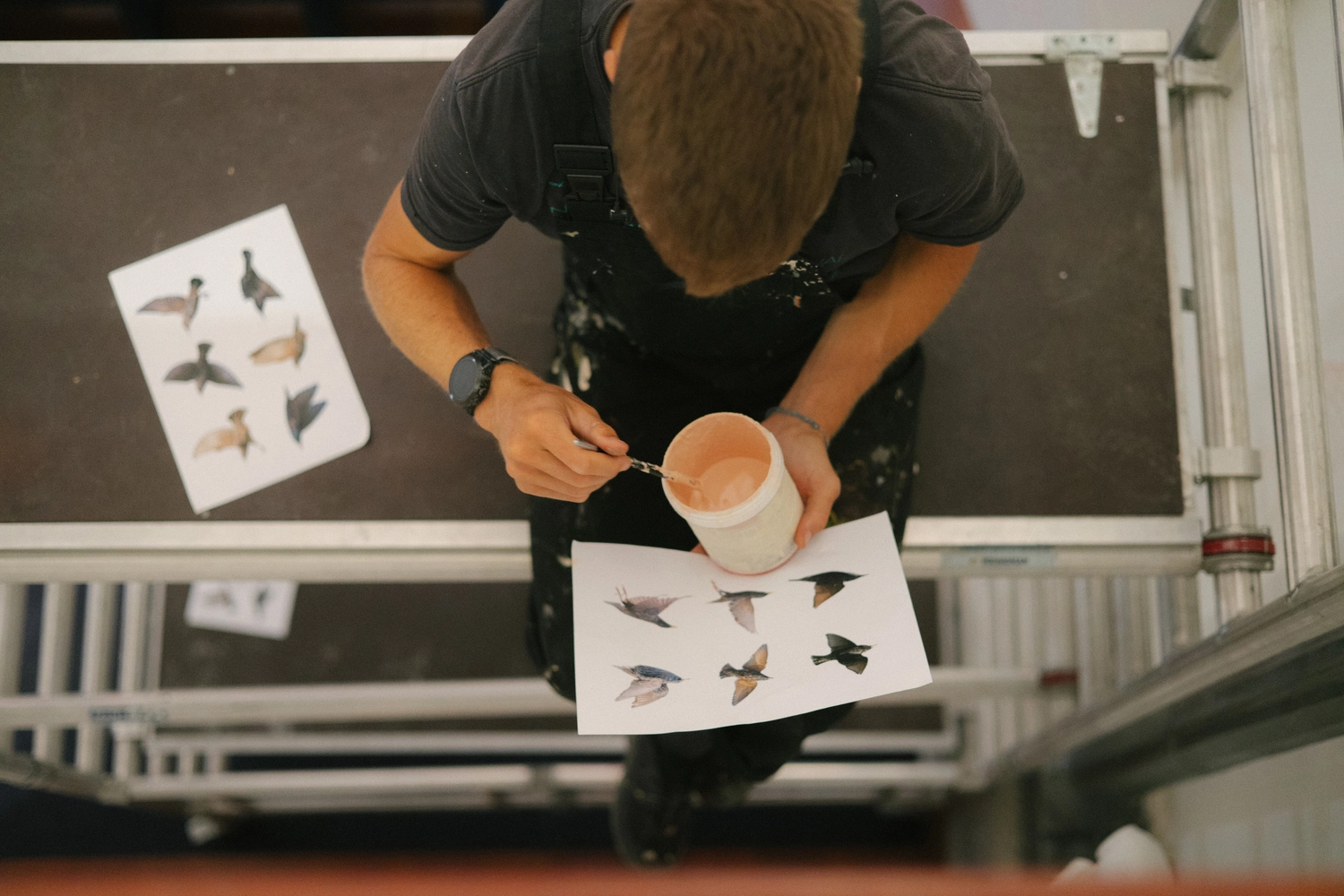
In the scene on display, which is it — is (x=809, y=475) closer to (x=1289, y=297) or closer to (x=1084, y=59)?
(x=1289, y=297)

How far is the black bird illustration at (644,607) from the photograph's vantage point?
1062 millimetres

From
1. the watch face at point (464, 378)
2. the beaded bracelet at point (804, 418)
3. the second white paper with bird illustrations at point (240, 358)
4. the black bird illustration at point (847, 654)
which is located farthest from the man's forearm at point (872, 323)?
the second white paper with bird illustrations at point (240, 358)

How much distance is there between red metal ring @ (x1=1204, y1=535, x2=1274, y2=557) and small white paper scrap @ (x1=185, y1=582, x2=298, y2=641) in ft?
6.11

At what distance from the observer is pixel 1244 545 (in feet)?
4.02

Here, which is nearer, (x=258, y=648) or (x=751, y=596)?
(x=751, y=596)

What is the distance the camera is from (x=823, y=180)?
69cm

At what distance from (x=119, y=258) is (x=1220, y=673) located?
4.95ft

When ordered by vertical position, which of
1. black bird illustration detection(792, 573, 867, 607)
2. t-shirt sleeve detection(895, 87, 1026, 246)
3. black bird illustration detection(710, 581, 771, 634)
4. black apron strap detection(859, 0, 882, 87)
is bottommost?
black bird illustration detection(710, 581, 771, 634)

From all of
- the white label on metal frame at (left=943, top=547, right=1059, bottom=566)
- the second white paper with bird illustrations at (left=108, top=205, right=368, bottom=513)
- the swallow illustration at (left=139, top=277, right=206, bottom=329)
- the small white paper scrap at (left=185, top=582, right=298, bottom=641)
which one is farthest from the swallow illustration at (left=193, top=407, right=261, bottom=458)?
the small white paper scrap at (left=185, top=582, right=298, bottom=641)

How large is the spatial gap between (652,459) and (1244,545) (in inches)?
29.4

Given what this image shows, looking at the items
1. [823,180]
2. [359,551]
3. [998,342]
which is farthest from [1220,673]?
[359,551]

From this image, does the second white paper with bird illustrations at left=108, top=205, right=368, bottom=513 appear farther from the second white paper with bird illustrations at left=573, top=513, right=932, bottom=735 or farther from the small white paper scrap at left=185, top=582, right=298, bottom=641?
the small white paper scrap at left=185, top=582, right=298, bottom=641

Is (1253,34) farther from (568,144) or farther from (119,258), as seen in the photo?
(119,258)

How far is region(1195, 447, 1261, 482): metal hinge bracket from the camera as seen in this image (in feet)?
4.18
